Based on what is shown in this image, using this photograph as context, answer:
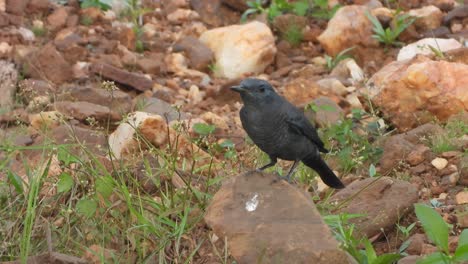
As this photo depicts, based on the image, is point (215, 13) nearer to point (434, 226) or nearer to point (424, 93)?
point (424, 93)

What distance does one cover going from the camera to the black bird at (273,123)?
15.7 feet

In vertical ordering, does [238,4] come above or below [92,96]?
below

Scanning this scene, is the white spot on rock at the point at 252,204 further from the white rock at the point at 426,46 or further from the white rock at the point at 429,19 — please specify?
the white rock at the point at 429,19

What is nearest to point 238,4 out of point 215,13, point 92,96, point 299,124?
point 215,13

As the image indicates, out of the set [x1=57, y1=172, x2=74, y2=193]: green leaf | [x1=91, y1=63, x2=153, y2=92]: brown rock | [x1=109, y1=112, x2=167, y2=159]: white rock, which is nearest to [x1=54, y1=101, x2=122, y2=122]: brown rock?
[x1=109, y1=112, x2=167, y2=159]: white rock

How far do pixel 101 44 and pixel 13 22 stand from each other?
91cm

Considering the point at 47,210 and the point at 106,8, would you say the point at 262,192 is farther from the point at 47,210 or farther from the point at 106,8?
Answer: the point at 106,8

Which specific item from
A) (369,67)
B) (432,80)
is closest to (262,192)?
(432,80)

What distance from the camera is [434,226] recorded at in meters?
4.47

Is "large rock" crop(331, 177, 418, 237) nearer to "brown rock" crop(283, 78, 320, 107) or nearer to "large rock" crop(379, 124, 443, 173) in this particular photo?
"large rock" crop(379, 124, 443, 173)

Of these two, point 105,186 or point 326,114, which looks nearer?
point 105,186

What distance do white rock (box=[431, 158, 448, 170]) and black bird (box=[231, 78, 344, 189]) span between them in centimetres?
139

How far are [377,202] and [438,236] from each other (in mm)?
1077

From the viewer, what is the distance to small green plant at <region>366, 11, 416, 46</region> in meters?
8.85
